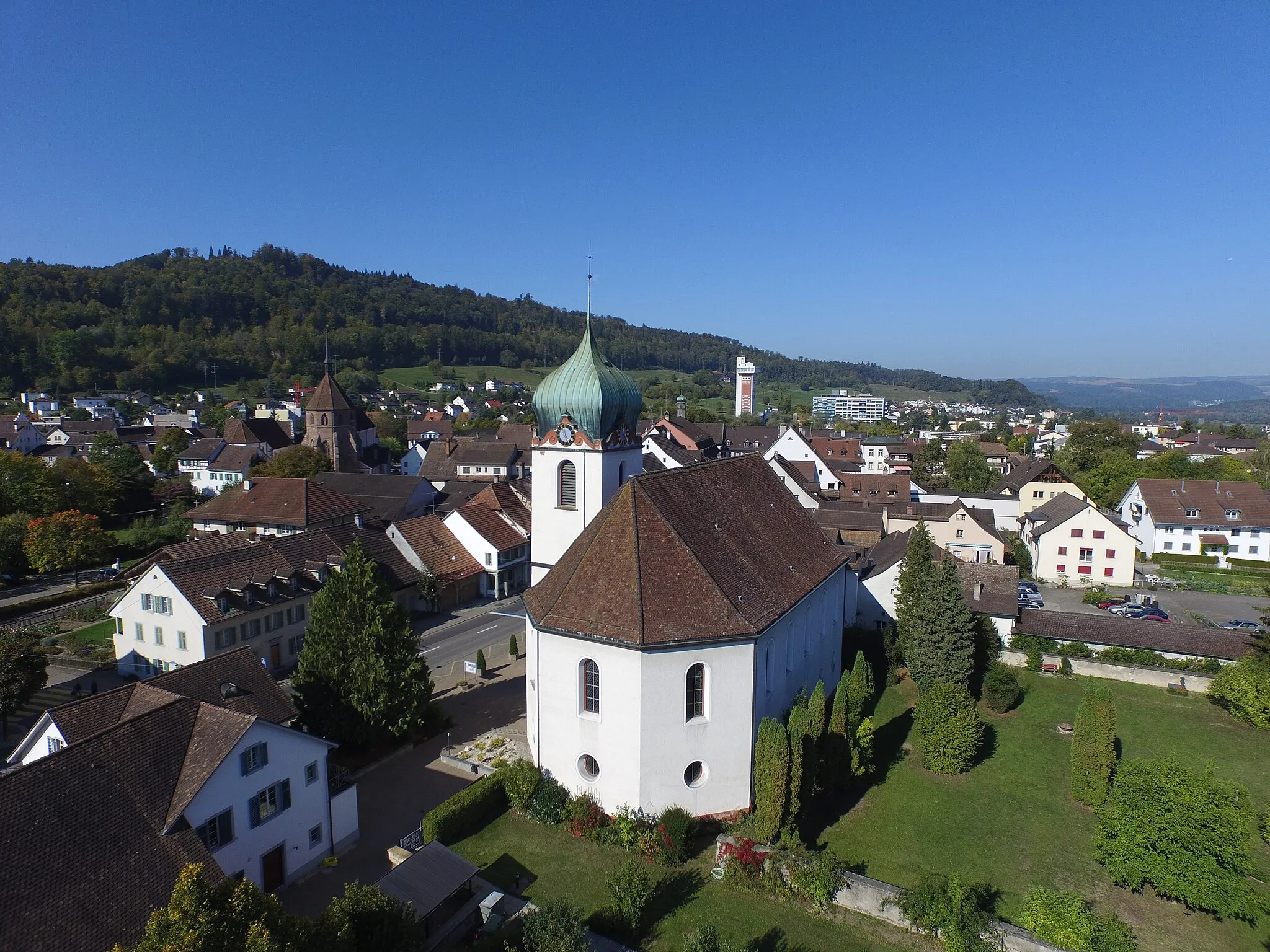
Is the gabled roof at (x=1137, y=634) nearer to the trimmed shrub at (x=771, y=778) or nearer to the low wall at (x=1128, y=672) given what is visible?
the low wall at (x=1128, y=672)

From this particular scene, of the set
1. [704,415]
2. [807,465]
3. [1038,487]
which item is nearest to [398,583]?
[807,465]

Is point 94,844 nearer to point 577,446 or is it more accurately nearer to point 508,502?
point 577,446

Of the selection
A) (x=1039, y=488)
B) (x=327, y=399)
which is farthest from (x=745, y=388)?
(x=327, y=399)

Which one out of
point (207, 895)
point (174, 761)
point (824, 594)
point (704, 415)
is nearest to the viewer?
point (207, 895)

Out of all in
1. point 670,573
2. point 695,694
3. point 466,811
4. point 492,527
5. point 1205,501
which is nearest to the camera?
point 466,811

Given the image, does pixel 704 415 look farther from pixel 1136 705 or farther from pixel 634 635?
pixel 634 635

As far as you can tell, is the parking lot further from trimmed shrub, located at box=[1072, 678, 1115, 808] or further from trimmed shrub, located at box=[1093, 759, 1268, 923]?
trimmed shrub, located at box=[1093, 759, 1268, 923]

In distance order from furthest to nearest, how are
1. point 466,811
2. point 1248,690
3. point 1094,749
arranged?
point 1248,690
point 1094,749
point 466,811
